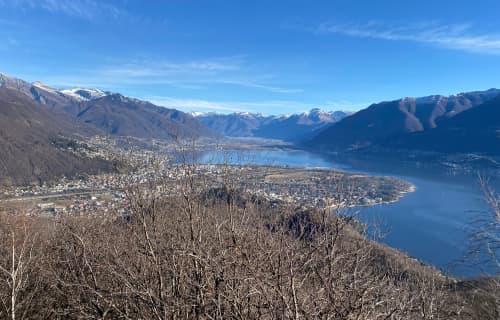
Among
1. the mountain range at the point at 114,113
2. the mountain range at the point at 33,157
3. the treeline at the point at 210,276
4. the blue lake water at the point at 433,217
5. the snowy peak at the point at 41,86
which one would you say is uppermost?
the snowy peak at the point at 41,86

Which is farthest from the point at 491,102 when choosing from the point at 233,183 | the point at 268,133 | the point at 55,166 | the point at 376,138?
the point at 268,133

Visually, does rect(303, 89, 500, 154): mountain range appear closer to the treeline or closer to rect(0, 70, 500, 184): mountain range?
rect(0, 70, 500, 184): mountain range

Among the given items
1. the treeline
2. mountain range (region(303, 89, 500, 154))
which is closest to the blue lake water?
the treeline

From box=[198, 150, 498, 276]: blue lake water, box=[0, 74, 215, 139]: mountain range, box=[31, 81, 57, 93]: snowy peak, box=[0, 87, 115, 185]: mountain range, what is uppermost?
box=[31, 81, 57, 93]: snowy peak

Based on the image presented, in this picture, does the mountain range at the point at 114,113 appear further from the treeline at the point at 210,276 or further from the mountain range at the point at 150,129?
the treeline at the point at 210,276

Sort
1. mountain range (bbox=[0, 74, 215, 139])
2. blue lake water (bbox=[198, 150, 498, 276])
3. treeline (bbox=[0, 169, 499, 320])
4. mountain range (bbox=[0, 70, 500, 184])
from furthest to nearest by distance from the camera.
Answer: mountain range (bbox=[0, 74, 215, 139]), mountain range (bbox=[0, 70, 500, 184]), blue lake water (bbox=[198, 150, 498, 276]), treeline (bbox=[0, 169, 499, 320])

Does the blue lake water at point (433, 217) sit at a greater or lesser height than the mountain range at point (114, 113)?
lesser

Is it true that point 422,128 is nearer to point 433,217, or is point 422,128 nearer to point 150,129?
point 150,129

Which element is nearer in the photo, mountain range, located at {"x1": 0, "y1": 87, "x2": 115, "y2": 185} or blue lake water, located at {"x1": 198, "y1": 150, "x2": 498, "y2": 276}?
blue lake water, located at {"x1": 198, "y1": 150, "x2": 498, "y2": 276}

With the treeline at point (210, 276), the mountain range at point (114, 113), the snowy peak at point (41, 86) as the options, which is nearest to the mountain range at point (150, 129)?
the mountain range at point (114, 113)

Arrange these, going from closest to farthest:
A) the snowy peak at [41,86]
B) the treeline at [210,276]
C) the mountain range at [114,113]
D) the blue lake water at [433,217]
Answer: the treeline at [210,276]
the blue lake water at [433,217]
the mountain range at [114,113]
the snowy peak at [41,86]
